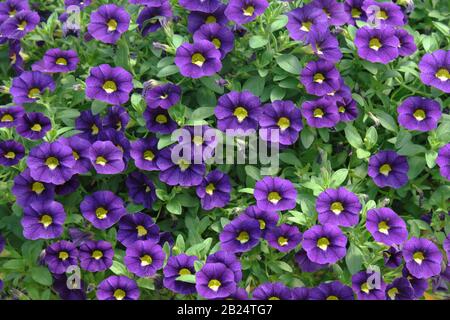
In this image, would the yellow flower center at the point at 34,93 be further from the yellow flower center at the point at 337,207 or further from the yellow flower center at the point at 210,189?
the yellow flower center at the point at 337,207

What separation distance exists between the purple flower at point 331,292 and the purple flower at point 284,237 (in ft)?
0.70

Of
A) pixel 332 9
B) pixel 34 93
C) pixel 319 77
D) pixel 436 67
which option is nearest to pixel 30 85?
pixel 34 93

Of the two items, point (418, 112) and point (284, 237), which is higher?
point (418, 112)

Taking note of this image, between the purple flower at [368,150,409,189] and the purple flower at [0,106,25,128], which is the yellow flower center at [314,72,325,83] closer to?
the purple flower at [368,150,409,189]

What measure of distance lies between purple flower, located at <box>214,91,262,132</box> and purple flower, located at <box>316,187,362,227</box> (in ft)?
1.56

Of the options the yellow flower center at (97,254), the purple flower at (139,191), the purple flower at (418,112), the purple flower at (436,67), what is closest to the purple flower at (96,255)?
the yellow flower center at (97,254)

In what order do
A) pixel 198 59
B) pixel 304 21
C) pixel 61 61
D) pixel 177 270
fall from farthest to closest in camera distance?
pixel 61 61 < pixel 304 21 < pixel 198 59 < pixel 177 270

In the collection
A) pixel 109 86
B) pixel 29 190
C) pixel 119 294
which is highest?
pixel 109 86

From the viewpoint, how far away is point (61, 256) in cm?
335

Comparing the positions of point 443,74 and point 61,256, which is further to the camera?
point 443,74

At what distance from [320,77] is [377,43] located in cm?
33

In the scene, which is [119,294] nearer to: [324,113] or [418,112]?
[324,113]

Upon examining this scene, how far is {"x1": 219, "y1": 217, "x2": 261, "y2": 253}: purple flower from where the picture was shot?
3.20 meters

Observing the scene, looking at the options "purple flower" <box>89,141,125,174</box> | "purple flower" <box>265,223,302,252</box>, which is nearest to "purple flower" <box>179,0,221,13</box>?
"purple flower" <box>89,141,125,174</box>
